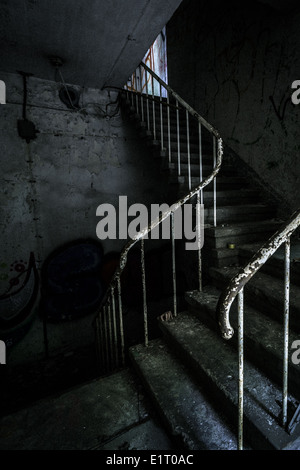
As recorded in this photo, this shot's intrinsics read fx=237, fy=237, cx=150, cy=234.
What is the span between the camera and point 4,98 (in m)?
3.95

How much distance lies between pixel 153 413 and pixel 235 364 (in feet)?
2.61

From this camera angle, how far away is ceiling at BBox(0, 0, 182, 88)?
2.60m

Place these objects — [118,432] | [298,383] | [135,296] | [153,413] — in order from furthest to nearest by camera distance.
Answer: [135,296], [153,413], [118,432], [298,383]

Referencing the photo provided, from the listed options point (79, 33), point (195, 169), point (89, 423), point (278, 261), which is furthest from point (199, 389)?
point (79, 33)

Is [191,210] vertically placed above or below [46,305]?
above

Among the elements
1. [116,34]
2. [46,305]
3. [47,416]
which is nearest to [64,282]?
[46,305]

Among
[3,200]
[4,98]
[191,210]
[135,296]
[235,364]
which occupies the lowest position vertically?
[135,296]

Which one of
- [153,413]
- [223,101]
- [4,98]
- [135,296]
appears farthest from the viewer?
[135,296]

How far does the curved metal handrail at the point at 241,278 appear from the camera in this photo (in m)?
1.25

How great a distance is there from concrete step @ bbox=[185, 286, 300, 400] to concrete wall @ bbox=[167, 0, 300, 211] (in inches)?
91.0

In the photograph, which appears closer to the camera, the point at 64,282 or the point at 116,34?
the point at 116,34

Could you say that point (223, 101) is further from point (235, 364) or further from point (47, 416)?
point (47, 416)

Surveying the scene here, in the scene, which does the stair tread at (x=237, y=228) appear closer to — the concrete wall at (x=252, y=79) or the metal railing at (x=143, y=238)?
the metal railing at (x=143, y=238)

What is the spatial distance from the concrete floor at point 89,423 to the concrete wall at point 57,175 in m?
2.72
